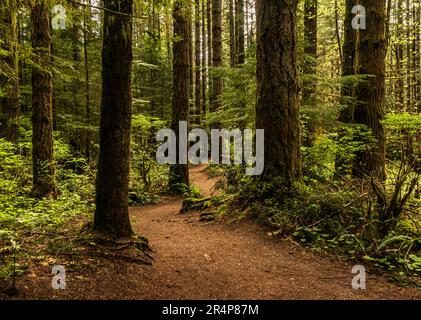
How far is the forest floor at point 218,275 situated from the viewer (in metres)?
3.79

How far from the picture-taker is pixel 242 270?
4.71m

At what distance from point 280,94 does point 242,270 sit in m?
3.95

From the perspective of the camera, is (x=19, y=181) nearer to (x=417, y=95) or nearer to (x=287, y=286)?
(x=287, y=286)

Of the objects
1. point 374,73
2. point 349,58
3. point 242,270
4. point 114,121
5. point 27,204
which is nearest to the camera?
point 242,270

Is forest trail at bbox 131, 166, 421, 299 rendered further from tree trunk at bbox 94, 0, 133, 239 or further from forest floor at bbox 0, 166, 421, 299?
tree trunk at bbox 94, 0, 133, 239

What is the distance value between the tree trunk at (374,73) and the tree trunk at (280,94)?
2721mm

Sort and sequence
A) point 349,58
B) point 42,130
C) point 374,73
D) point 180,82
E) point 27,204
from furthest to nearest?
1. point 180,82
2. point 349,58
3. point 42,130
4. point 374,73
5. point 27,204

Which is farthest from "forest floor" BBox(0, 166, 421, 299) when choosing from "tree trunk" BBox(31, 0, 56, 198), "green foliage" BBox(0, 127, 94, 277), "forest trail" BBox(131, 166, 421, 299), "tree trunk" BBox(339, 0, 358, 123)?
"tree trunk" BBox(339, 0, 358, 123)

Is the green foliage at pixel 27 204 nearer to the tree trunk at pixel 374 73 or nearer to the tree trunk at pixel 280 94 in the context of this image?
the tree trunk at pixel 280 94

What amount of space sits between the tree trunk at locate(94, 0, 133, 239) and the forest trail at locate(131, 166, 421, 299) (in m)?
1.01

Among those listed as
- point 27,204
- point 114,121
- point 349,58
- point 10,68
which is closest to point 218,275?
point 114,121

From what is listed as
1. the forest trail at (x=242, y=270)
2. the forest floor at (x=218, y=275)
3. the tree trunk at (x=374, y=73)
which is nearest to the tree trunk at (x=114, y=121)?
the forest floor at (x=218, y=275)

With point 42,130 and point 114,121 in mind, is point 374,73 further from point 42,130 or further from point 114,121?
point 42,130
